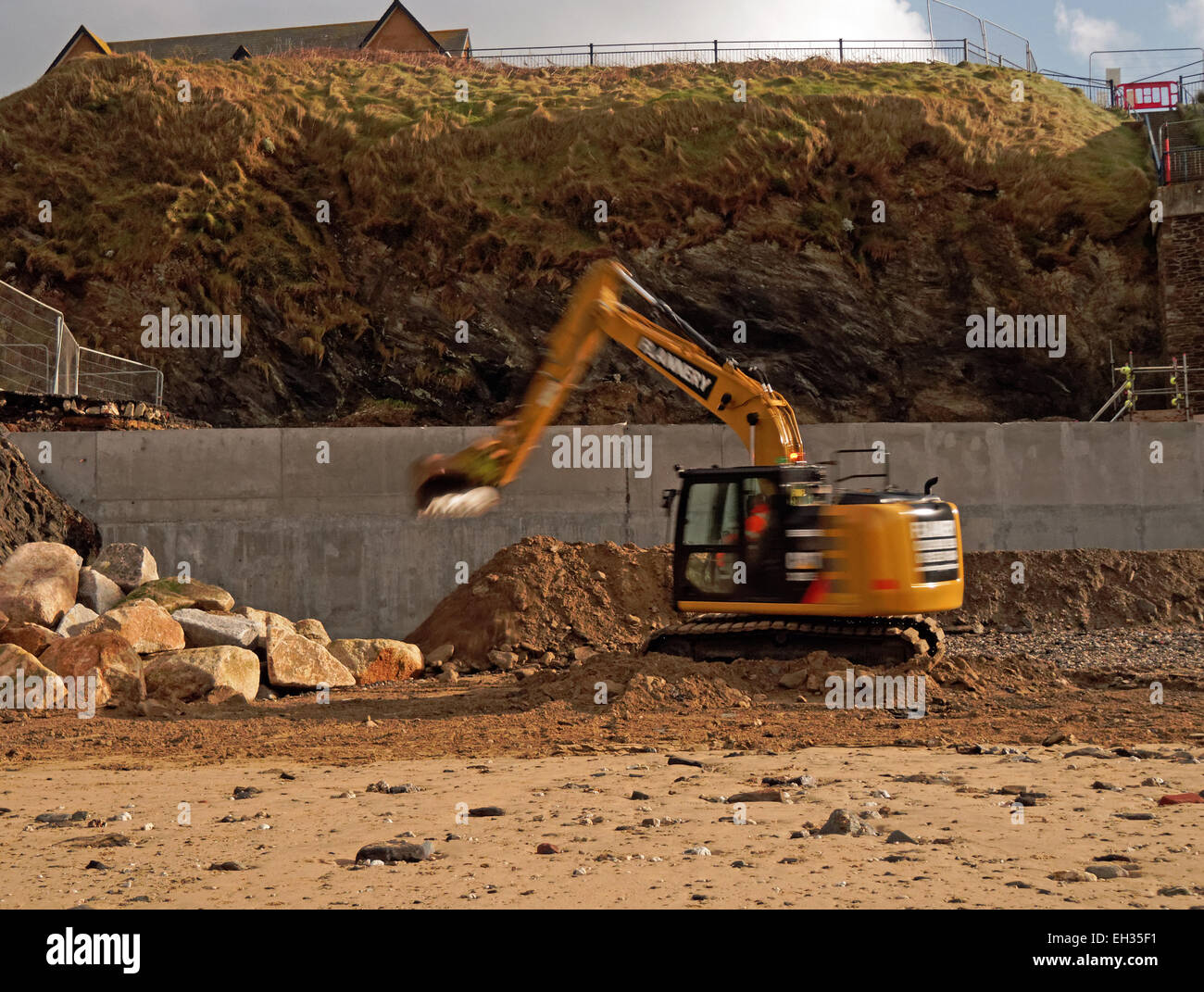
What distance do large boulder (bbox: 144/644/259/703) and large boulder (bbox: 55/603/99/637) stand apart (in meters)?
1.30

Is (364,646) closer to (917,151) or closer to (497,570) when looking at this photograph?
(497,570)

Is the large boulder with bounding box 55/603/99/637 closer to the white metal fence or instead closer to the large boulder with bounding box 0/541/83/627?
Result: the large boulder with bounding box 0/541/83/627

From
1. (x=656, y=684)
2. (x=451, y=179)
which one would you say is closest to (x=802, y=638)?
(x=656, y=684)

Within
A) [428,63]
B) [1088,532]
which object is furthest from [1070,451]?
[428,63]

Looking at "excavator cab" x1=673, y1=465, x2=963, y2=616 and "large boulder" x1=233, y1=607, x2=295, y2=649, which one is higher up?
"excavator cab" x1=673, y1=465, x2=963, y2=616

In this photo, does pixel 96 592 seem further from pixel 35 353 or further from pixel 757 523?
pixel 35 353

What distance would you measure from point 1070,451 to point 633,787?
12056 millimetres

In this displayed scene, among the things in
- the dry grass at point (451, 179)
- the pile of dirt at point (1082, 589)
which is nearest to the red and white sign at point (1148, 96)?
the dry grass at point (451, 179)

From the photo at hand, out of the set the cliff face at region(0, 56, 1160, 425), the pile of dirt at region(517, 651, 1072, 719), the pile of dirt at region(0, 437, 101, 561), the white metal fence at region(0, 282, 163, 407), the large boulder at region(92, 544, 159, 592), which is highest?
the cliff face at region(0, 56, 1160, 425)

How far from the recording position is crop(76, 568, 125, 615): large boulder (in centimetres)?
1327

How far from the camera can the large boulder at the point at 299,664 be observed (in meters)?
12.2

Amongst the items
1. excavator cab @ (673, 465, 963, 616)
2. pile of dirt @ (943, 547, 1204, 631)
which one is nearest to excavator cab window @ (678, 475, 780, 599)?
excavator cab @ (673, 465, 963, 616)
